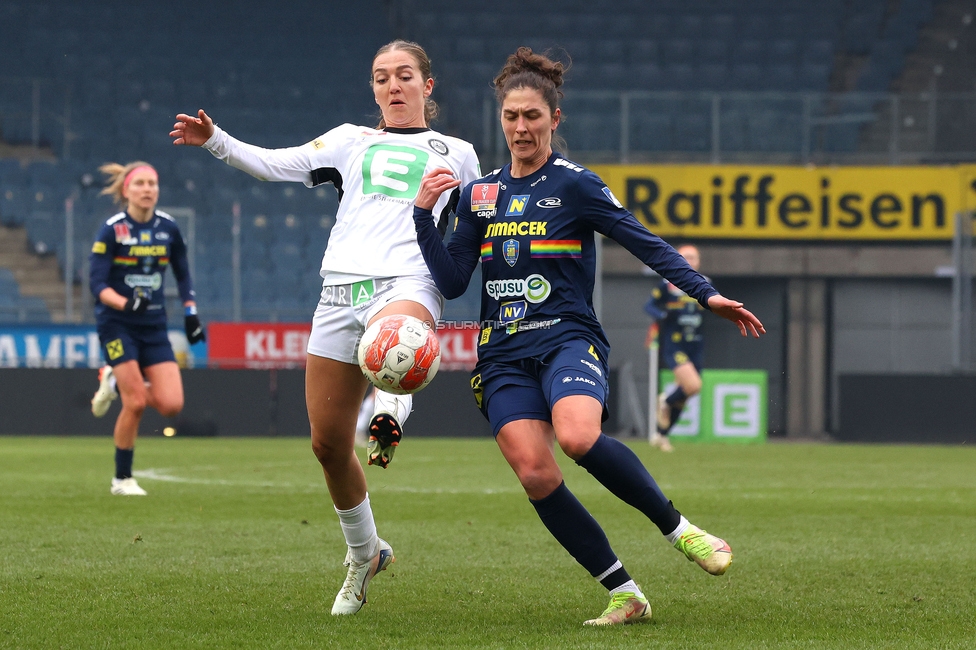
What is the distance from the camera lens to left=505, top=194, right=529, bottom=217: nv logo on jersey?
4.74 metres

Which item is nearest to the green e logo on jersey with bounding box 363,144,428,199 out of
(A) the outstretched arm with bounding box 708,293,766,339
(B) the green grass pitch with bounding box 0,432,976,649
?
(A) the outstretched arm with bounding box 708,293,766,339

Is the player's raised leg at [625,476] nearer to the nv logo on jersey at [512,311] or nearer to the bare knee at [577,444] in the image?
the bare knee at [577,444]

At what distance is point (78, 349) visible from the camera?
18547 millimetres

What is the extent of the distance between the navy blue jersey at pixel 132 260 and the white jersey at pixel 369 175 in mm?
4525

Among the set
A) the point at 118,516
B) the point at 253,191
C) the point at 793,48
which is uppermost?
the point at 793,48

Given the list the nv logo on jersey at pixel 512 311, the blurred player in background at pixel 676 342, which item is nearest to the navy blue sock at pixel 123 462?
the nv logo on jersey at pixel 512 311

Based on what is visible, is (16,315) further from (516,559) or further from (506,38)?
(516,559)

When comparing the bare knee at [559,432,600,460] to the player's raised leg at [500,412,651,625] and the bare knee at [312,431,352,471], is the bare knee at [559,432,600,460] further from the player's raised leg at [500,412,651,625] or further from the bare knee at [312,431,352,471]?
the bare knee at [312,431,352,471]

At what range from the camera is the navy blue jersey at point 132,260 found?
9.45 m

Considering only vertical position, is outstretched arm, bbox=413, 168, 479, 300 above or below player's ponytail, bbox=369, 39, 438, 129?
below

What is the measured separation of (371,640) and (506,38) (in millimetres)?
20406

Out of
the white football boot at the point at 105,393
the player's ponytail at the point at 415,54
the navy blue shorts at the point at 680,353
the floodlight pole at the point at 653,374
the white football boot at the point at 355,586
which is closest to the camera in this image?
the white football boot at the point at 355,586

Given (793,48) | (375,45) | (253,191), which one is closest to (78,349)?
(253,191)

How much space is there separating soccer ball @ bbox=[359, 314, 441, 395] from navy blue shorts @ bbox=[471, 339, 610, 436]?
21cm
